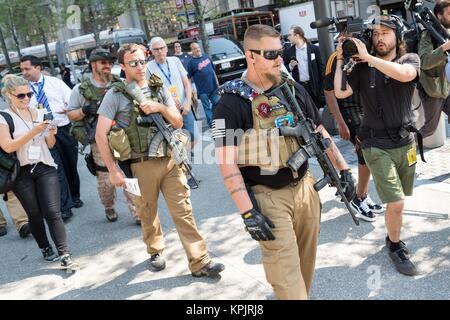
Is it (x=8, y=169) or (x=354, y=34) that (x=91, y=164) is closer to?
(x=8, y=169)

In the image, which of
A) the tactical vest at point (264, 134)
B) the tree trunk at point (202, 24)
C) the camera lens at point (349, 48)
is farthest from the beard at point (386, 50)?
the tree trunk at point (202, 24)

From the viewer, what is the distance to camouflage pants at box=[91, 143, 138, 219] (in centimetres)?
496

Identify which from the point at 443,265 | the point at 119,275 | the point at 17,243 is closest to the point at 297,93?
the point at 443,265

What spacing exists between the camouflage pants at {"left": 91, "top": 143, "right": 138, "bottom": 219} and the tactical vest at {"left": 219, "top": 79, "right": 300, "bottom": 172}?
273cm

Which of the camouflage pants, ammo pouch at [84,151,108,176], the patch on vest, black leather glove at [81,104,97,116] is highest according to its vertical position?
the patch on vest

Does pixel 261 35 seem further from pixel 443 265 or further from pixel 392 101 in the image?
pixel 443 265

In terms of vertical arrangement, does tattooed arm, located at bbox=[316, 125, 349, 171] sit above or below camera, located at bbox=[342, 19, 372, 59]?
below

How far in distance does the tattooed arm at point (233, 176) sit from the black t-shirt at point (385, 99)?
1328mm

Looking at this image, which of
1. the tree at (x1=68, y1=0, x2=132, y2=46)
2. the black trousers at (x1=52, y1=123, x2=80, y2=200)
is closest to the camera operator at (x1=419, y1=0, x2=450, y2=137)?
the black trousers at (x1=52, y1=123, x2=80, y2=200)

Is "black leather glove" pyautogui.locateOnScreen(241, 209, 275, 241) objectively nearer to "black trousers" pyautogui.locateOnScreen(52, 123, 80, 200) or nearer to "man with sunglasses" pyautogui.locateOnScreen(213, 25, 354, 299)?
"man with sunglasses" pyautogui.locateOnScreen(213, 25, 354, 299)

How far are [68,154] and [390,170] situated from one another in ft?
13.4

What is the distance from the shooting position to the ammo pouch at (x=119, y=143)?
139 inches

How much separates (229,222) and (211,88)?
4.72 meters

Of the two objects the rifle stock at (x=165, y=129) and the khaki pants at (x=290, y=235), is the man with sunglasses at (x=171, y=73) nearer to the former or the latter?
the rifle stock at (x=165, y=129)
